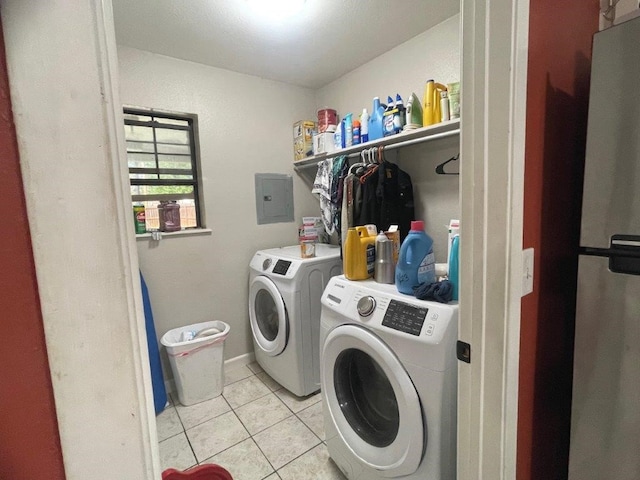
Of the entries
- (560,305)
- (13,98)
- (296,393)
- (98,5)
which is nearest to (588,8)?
(560,305)

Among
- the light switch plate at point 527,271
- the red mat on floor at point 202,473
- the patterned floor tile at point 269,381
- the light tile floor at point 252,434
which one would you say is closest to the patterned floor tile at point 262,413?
the light tile floor at point 252,434

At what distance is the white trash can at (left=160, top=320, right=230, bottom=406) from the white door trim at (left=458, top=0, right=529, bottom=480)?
171 cm

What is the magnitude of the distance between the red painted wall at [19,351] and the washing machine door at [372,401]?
0.97 meters

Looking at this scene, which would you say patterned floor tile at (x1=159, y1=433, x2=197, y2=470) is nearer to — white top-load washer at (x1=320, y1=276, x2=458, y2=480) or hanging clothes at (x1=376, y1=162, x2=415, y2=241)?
white top-load washer at (x1=320, y1=276, x2=458, y2=480)

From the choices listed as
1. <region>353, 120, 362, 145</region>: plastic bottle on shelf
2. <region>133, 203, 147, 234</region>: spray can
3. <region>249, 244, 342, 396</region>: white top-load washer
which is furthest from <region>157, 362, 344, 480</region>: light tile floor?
<region>353, 120, 362, 145</region>: plastic bottle on shelf

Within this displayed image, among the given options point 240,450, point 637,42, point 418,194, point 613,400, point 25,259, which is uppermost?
point 637,42

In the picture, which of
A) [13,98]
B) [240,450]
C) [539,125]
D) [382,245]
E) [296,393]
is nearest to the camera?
[13,98]

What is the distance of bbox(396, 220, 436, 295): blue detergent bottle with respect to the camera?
1.19 metres

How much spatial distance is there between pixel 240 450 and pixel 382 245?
1397mm

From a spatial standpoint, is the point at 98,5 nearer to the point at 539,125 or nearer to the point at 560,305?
the point at 539,125

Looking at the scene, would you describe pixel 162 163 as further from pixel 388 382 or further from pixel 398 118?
pixel 388 382

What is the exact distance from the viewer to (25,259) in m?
0.29

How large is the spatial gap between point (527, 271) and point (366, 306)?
0.59 metres

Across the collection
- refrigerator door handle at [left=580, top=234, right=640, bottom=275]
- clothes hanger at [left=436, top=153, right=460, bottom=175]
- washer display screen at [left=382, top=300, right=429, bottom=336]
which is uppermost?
clothes hanger at [left=436, top=153, right=460, bottom=175]
